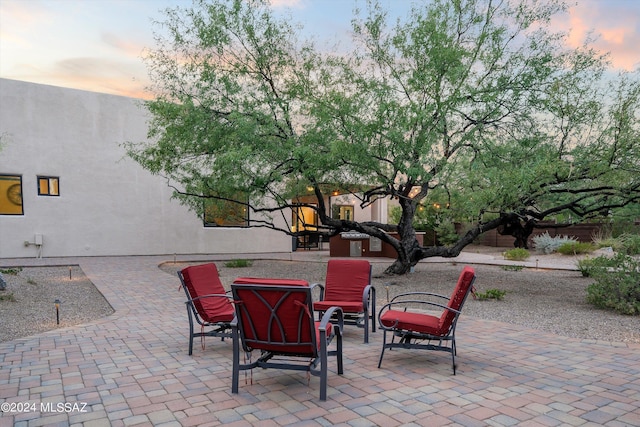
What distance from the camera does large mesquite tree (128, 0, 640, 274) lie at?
8.09m

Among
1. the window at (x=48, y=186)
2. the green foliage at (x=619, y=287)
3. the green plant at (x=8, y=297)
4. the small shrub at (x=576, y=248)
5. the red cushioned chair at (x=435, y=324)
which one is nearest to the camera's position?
the red cushioned chair at (x=435, y=324)

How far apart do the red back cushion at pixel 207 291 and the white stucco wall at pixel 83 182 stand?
14071mm

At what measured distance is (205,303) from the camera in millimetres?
4895

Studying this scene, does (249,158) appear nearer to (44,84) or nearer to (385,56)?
(385,56)

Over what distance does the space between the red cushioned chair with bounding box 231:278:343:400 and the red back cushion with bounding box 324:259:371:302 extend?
1996 mm

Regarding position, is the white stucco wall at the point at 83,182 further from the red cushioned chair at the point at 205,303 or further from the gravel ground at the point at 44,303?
the red cushioned chair at the point at 205,303

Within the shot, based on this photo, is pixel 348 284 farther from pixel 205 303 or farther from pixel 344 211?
pixel 344 211

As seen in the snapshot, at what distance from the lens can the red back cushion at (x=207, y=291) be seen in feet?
15.4

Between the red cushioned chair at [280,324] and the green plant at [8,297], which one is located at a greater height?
the red cushioned chair at [280,324]

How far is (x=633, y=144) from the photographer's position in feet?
23.9

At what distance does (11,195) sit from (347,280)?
15.5 m

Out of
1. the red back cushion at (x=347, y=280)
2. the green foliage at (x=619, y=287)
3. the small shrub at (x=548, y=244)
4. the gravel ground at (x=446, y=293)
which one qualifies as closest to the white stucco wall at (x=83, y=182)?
the gravel ground at (x=446, y=293)

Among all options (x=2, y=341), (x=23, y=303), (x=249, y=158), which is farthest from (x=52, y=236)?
(x=2, y=341)

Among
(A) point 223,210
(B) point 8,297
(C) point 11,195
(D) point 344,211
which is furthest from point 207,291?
(D) point 344,211
